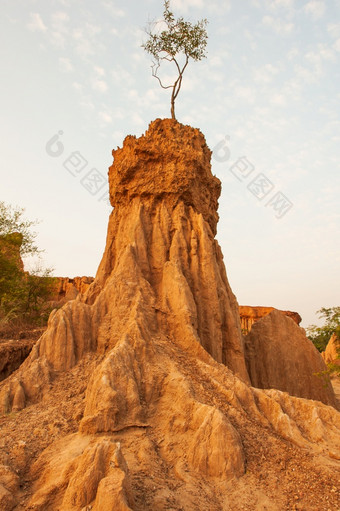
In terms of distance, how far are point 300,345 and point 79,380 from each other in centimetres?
918

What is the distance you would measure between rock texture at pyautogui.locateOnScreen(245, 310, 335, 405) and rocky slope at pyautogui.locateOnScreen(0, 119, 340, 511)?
2.59 metres

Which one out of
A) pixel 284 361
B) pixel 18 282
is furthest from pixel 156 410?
pixel 18 282

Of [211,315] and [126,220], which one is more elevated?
[126,220]

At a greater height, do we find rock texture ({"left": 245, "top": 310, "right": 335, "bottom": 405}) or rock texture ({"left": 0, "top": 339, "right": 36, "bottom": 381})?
rock texture ({"left": 245, "top": 310, "right": 335, "bottom": 405})

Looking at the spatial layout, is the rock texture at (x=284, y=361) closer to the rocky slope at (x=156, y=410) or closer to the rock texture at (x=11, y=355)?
the rocky slope at (x=156, y=410)

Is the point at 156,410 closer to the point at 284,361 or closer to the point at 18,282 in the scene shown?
the point at 284,361

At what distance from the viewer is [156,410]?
688cm

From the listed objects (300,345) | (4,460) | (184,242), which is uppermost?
(184,242)

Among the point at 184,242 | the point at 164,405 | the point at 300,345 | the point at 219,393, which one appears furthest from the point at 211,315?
the point at 300,345

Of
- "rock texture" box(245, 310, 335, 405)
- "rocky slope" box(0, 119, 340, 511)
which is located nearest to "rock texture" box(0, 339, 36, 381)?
"rocky slope" box(0, 119, 340, 511)

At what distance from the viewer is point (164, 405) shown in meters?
6.96

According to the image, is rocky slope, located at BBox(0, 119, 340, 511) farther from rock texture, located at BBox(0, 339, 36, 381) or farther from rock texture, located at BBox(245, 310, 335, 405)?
rock texture, located at BBox(245, 310, 335, 405)

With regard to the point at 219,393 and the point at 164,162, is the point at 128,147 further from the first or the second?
the point at 219,393

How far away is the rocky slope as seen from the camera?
5.20 metres
